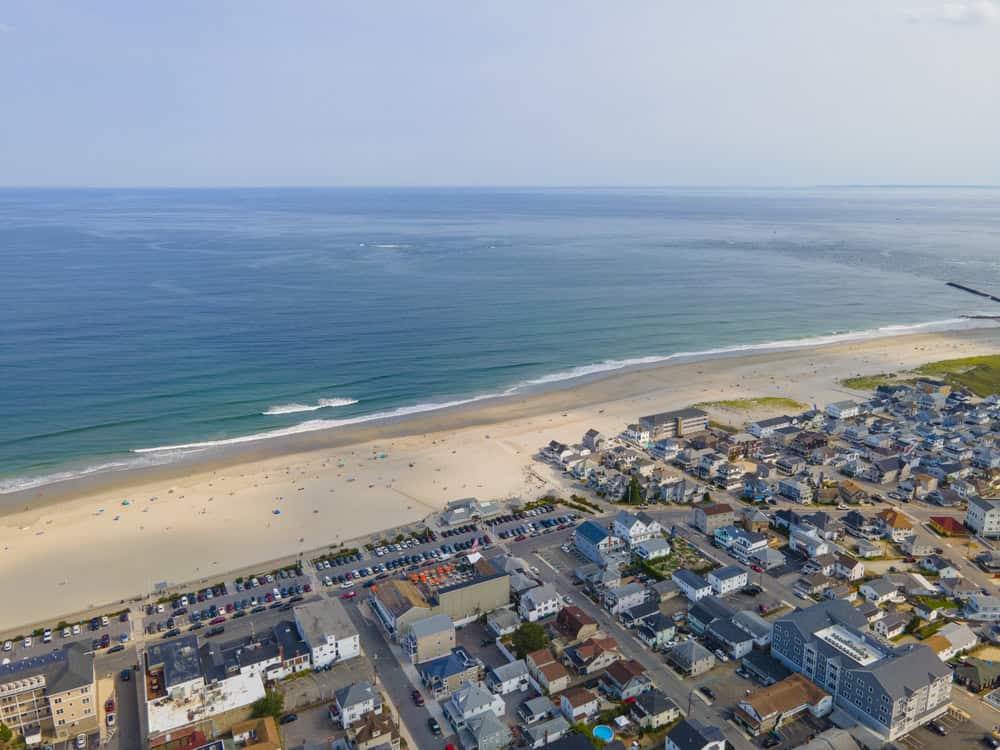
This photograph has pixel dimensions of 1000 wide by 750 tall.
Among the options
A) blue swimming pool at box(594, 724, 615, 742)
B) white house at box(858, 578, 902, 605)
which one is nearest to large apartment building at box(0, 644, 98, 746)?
blue swimming pool at box(594, 724, 615, 742)

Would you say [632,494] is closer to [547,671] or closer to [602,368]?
[547,671]

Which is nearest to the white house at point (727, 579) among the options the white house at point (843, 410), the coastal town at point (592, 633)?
the coastal town at point (592, 633)

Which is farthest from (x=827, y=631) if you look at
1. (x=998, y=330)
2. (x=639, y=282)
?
(x=639, y=282)

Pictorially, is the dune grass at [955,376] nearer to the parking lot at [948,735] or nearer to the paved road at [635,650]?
the paved road at [635,650]

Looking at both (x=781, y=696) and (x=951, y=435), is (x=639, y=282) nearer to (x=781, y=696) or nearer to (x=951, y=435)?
(x=951, y=435)

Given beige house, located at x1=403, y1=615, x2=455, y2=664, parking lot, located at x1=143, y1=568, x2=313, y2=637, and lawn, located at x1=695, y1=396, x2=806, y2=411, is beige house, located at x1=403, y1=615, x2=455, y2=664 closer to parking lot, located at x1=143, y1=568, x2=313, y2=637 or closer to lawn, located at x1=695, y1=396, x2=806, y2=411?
parking lot, located at x1=143, y1=568, x2=313, y2=637

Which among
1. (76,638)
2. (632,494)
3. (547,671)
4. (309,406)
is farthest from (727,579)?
(309,406)
